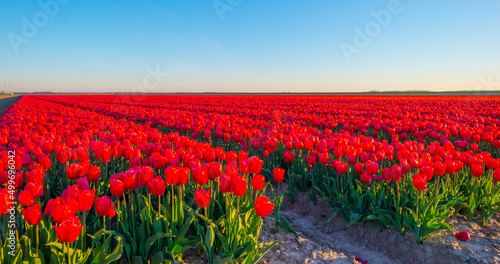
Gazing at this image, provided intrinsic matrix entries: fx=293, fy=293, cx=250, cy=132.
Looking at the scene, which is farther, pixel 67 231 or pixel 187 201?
pixel 187 201

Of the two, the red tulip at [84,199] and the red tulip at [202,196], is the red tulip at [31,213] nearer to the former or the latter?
the red tulip at [84,199]

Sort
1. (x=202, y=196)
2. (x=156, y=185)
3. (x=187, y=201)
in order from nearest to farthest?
(x=202, y=196)
(x=156, y=185)
(x=187, y=201)

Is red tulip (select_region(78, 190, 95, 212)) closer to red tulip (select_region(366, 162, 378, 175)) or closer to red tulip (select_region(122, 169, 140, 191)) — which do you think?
red tulip (select_region(122, 169, 140, 191))

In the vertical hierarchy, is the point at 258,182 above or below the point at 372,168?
above

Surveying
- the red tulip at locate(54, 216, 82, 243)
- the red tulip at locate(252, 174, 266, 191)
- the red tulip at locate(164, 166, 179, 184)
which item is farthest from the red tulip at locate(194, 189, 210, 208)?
the red tulip at locate(54, 216, 82, 243)

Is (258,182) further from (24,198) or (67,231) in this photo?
(24,198)

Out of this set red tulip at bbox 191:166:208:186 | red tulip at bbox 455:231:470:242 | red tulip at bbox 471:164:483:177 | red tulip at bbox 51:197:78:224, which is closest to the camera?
red tulip at bbox 51:197:78:224

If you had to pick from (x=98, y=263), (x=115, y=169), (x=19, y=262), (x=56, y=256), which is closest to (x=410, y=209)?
(x=98, y=263)

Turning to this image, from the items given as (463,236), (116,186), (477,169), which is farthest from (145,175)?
(477,169)

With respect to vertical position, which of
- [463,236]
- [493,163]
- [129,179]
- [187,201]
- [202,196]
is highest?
[129,179]

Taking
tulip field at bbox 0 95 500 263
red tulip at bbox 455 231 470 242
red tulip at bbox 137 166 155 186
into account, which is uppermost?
red tulip at bbox 137 166 155 186

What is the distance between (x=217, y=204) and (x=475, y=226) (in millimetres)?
3311

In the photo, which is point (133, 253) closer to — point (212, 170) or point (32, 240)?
point (32, 240)

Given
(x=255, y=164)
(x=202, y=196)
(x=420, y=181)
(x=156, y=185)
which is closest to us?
(x=202, y=196)
